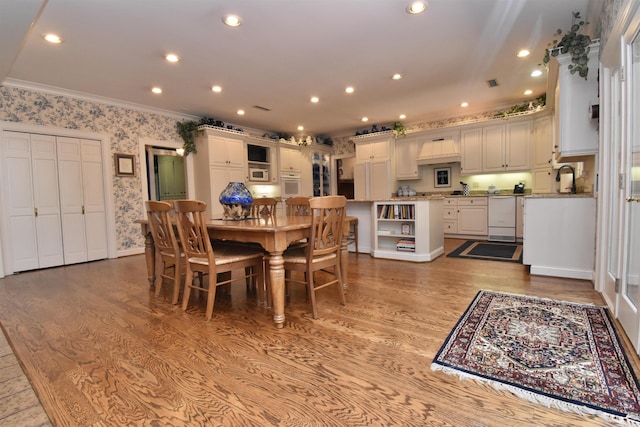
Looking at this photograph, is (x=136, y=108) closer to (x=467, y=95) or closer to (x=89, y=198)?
(x=89, y=198)

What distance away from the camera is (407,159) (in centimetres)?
697

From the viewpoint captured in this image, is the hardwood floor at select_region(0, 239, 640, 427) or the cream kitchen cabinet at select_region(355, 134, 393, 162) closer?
the hardwood floor at select_region(0, 239, 640, 427)

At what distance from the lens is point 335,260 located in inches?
100

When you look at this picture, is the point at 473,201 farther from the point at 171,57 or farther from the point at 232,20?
the point at 171,57

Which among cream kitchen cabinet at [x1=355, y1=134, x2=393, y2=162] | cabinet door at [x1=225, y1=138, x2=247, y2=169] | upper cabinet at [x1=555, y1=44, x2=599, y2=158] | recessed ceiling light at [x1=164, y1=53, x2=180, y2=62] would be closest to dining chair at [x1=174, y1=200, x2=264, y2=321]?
recessed ceiling light at [x1=164, y1=53, x2=180, y2=62]

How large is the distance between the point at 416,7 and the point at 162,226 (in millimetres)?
2983

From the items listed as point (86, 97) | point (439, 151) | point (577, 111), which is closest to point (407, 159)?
point (439, 151)

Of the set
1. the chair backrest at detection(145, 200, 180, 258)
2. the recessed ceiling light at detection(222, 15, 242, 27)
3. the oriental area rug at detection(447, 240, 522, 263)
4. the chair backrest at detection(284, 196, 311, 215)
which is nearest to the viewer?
the chair backrest at detection(145, 200, 180, 258)

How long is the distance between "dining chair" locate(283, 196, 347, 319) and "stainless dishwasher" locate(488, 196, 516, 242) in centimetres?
450

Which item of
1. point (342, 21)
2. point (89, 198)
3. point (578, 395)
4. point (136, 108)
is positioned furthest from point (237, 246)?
point (136, 108)

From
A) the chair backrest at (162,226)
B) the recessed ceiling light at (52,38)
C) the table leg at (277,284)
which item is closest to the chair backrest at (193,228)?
the chair backrest at (162,226)

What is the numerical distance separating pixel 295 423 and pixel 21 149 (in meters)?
5.21

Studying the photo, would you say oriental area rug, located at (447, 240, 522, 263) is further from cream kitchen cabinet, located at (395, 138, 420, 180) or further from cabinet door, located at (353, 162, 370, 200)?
cabinet door, located at (353, 162, 370, 200)

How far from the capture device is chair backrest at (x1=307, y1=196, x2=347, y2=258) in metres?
2.25
